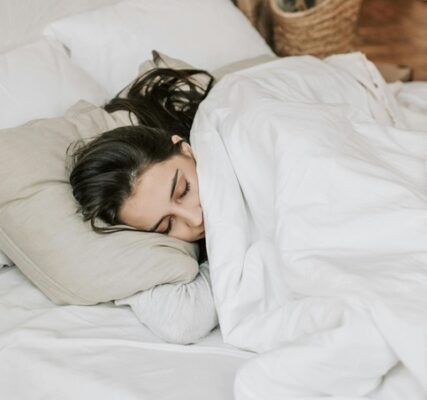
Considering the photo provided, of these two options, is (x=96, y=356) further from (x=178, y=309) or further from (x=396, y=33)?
(x=396, y=33)

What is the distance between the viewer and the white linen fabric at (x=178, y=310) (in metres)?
1.13

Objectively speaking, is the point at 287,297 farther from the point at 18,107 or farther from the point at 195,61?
the point at 195,61

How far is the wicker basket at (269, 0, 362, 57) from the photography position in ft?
8.02

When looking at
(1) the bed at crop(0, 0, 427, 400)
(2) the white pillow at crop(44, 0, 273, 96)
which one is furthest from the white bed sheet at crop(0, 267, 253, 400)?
(2) the white pillow at crop(44, 0, 273, 96)

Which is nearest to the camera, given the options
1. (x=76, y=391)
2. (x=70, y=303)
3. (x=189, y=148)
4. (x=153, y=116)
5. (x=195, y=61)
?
(x=76, y=391)

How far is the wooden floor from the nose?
215 cm

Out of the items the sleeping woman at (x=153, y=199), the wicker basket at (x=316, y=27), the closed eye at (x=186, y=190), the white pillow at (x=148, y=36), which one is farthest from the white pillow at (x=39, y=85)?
the wicker basket at (x=316, y=27)

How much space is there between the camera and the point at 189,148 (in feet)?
4.54

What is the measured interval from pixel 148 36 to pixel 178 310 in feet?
3.07

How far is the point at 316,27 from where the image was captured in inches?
97.3

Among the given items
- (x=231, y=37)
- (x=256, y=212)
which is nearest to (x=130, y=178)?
(x=256, y=212)

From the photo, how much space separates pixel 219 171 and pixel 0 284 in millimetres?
513

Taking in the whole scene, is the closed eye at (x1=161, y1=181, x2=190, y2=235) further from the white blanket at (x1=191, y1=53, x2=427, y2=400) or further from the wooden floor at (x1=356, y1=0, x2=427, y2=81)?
the wooden floor at (x1=356, y1=0, x2=427, y2=81)

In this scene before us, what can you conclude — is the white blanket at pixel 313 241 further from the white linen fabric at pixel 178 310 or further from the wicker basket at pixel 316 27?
the wicker basket at pixel 316 27
